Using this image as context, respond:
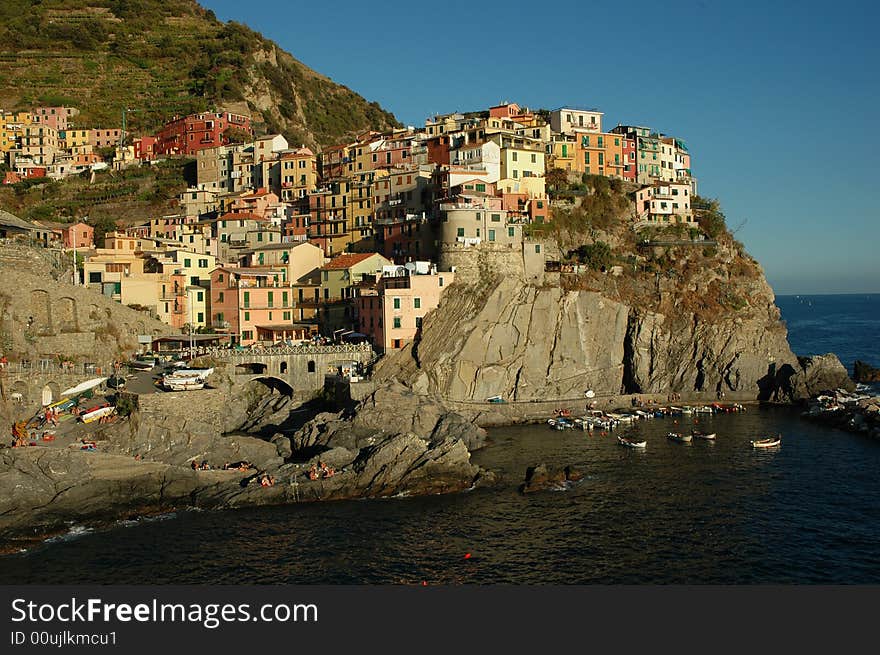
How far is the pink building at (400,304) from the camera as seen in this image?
60594 millimetres

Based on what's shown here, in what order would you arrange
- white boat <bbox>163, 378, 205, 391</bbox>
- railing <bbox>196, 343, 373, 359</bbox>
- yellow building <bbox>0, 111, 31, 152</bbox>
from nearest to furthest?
white boat <bbox>163, 378, 205, 391</bbox>
railing <bbox>196, 343, 373, 359</bbox>
yellow building <bbox>0, 111, 31, 152</bbox>

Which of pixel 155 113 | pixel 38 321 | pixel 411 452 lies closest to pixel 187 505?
pixel 411 452

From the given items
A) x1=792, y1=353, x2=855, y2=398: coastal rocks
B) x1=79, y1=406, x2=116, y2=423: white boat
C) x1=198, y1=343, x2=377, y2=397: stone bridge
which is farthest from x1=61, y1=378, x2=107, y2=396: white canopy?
x1=792, y1=353, x2=855, y2=398: coastal rocks

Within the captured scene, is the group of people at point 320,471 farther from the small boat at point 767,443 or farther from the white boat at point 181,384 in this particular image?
the small boat at point 767,443

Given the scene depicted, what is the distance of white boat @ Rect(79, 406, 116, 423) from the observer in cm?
4472

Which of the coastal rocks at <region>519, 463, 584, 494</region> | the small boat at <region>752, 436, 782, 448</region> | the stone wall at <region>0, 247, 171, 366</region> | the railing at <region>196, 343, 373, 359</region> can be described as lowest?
the coastal rocks at <region>519, 463, 584, 494</region>

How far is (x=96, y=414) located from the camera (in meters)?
45.1

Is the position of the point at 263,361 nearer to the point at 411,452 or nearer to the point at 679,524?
the point at 411,452

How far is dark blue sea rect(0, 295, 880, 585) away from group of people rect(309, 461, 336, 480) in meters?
1.87

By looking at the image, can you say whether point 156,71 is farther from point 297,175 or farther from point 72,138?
point 297,175

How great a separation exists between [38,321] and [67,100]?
80941 mm

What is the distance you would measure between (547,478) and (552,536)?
25.6 feet

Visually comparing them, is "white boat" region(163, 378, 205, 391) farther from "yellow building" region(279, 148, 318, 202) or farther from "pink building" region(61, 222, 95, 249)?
"yellow building" region(279, 148, 318, 202)

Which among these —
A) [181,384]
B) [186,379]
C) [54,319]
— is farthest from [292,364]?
[54,319]
